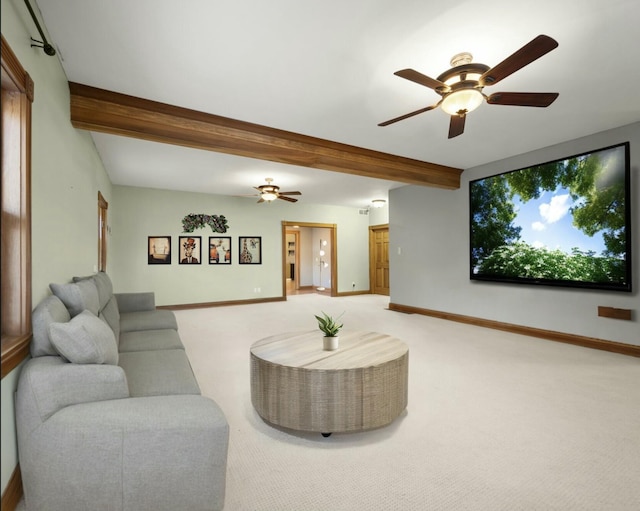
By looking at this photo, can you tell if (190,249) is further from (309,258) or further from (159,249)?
(309,258)

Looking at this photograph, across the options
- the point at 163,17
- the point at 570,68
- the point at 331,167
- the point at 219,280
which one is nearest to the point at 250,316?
the point at 219,280

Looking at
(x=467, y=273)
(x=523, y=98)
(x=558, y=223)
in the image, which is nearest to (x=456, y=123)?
(x=523, y=98)

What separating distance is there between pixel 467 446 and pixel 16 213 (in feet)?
9.22

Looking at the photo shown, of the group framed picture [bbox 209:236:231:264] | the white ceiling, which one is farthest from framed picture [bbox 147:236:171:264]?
the white ceiling

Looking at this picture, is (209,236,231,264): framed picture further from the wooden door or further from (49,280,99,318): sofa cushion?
(49,280,99,318): sofa cushion

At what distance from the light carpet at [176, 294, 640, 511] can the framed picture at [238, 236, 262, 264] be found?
4535 millimetres

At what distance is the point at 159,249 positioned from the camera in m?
7.53

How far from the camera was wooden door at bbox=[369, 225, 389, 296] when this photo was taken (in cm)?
1008

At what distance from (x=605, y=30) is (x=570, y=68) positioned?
0.47m

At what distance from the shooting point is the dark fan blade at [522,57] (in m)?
2.03

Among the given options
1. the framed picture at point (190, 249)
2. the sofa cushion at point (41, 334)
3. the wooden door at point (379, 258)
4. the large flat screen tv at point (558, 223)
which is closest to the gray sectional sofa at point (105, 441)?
the sofa cushion at point (41, 334)

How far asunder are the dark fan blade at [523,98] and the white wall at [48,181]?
9.53 ft

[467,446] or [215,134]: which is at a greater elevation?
[215,134]

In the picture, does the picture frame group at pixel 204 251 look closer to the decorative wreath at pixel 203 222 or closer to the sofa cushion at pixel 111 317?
the decorative wreath at pixel 203 222
